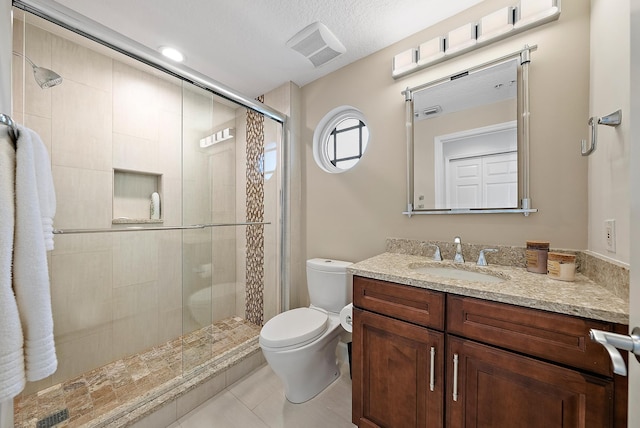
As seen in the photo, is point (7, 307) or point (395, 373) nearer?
point (7, 307)

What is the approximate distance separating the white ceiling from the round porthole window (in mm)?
418

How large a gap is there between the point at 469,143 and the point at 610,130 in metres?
0.58

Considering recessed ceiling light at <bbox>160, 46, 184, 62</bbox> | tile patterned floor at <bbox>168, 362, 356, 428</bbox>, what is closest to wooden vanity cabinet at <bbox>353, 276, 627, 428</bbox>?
tile patterned floor at <bbox>168, 362, 356, 428</bbox>

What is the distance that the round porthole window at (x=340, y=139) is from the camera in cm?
208

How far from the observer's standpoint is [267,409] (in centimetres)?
148

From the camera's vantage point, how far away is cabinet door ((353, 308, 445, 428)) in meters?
1.03

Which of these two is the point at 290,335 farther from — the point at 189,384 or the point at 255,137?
the point at 255,137

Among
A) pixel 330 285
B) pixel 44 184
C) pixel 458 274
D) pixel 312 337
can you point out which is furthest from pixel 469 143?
pixel 44 184

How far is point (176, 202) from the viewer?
7.29 feet

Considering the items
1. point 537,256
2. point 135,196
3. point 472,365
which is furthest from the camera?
point 135,196

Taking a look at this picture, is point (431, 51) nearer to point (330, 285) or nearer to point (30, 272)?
point (330, 285)

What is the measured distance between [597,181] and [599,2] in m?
0.80

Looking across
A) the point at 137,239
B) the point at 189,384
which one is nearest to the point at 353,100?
the point at 137,239

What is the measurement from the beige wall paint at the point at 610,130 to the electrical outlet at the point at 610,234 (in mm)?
21
